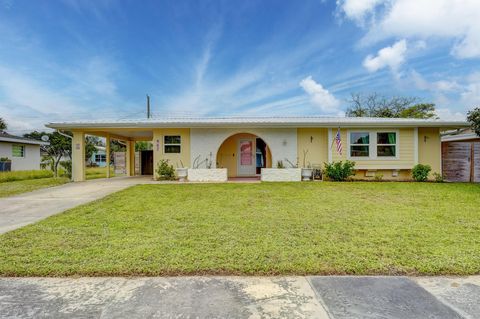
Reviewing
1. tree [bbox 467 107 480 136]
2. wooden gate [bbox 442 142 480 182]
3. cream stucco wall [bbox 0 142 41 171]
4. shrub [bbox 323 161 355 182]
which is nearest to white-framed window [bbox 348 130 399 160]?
shrub [bbox 323 161 355 182]

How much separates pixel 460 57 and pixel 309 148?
12704 millimetres

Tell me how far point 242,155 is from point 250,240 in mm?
11262

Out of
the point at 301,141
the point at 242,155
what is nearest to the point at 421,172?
the point at 301,141

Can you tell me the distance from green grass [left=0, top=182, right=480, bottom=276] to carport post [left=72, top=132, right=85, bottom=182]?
7620 mm

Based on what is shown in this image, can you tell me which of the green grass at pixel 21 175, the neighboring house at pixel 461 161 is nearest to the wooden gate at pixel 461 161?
the neighboring house at pixel 461 161

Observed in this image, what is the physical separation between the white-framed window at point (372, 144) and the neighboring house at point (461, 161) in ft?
Result: 9.48

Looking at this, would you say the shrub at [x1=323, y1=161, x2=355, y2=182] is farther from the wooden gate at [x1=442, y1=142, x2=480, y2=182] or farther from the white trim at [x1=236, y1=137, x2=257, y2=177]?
the wooden gate at [x1=442, y1=142, x2=480, y2=182]

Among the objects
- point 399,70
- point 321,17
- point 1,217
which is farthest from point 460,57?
point 1,217

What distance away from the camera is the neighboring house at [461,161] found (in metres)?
12.1

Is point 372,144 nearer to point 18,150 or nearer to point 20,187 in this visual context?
point 20,187

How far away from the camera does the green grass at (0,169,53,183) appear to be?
14.7 meters

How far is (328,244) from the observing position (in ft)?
12.2

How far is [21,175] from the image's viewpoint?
15859 millimetres

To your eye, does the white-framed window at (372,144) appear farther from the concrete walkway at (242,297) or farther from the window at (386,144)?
the concrete walkway at (242,297)
